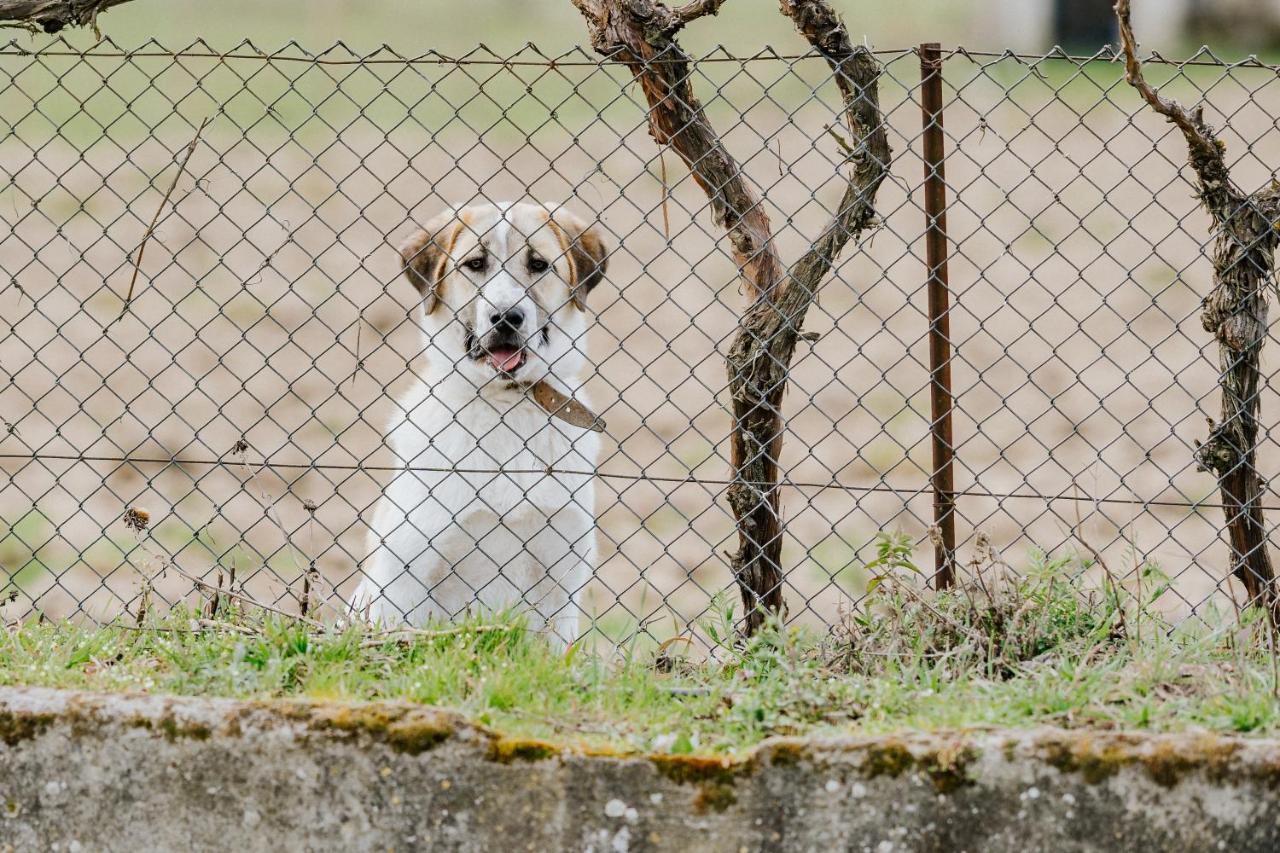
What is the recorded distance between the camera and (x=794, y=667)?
135 inches

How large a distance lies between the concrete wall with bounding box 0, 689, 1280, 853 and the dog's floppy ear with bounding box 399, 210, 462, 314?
5.97 feet

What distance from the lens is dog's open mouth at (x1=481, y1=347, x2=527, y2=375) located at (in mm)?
4457

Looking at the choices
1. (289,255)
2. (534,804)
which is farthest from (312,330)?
(534,804)

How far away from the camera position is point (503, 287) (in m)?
4.46

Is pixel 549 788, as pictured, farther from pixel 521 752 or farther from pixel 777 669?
pixel 777 669

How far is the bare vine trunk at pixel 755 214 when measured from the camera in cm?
381

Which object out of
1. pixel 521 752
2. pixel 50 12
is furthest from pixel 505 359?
pixel 521 752

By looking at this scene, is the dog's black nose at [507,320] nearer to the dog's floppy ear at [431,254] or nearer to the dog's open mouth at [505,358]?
the dog's open mouth at [505,358]

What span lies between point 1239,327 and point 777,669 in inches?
63.9

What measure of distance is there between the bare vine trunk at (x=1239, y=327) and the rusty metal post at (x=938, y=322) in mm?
661

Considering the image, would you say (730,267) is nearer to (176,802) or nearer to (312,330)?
(312,330)

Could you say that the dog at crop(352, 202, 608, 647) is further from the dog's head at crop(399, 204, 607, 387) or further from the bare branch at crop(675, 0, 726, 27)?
the bare branch at crop(675, 0, 726, 27)

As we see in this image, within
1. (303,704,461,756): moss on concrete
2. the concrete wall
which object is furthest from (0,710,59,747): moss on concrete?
(303,704,461,756): moss on concrete

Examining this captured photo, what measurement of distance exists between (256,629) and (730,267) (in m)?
8.35
